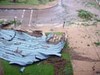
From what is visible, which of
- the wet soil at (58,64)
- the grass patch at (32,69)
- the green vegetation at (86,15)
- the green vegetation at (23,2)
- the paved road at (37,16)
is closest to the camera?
the grass patch at (32,69)

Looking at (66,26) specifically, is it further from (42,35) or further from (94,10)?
(94,10)

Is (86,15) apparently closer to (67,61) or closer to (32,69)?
(67,61)

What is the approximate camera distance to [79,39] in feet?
36.5

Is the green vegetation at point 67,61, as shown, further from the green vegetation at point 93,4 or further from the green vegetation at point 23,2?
the green vegetation at point 93,4

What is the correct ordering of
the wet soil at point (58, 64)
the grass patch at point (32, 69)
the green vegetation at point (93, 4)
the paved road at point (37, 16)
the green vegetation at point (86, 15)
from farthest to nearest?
the green vegetation at point (93, 4) → the green vegetation at point (86, 15) → the paved road at point (37, 16) → the wet soil at point (58, 64) → the grass patch at point (32, 69)

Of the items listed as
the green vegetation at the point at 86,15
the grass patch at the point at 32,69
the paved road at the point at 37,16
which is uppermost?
the green vegetation at the point at 86,15

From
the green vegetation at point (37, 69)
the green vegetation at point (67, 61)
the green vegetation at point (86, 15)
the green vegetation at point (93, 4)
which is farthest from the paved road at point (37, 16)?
the green vegetation at point (37, 69)

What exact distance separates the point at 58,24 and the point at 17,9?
3509 mm

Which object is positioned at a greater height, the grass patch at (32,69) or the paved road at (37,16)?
the grass patch at (32,69)

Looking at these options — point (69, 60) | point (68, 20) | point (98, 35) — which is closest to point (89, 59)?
point (69, 60)

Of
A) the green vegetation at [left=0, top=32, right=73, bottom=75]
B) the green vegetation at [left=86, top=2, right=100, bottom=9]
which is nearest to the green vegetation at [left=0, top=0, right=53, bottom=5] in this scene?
the green vegetation at [left=86, top=2, right=100, bottom=9]

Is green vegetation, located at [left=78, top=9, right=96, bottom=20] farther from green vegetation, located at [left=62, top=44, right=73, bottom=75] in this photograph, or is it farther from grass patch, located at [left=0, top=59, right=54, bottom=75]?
grass patch, located at [left=0, top=59, right=54, bottom=75]

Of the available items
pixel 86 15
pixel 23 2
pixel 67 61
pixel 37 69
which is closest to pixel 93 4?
pixel 86 15

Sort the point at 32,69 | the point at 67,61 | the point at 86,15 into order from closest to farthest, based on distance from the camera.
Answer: the point at 32,69 → the point at 67,61 → the point at 86,15
